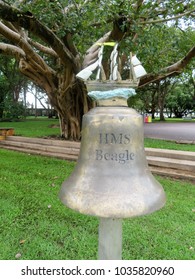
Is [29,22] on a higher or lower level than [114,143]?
higher

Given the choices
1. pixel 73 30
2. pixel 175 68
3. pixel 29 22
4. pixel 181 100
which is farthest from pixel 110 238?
pixel 181 100

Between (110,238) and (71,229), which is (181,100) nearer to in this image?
(71,229)

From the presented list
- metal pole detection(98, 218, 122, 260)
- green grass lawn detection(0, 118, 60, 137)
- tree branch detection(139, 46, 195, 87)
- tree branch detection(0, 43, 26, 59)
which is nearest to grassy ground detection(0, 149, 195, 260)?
metal pole detection(98, 218, 122, 260)

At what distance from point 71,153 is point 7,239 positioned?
407 cm

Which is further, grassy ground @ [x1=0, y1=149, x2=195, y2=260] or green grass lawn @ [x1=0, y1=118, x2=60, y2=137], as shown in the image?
green grass lawn @ [x1=0, y1=118, x2=60, y2=137]

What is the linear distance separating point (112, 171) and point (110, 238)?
403mm

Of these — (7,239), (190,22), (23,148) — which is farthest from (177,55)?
(7,239)

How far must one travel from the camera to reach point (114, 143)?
1.26 meters

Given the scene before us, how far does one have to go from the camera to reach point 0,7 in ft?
13.6

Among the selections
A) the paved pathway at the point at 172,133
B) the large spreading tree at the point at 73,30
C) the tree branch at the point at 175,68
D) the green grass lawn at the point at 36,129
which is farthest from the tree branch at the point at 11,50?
the paved pathway at the point at 172,133

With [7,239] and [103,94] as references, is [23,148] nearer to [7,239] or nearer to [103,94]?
[7,239]

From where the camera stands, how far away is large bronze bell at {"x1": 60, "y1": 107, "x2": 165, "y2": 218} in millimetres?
1185

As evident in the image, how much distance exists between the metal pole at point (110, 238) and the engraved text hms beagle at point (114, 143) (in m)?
0.36

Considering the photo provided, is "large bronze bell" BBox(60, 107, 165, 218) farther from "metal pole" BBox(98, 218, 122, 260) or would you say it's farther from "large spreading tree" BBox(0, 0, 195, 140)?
"large spreading tree" BBox(0, 0, 195, 140)
